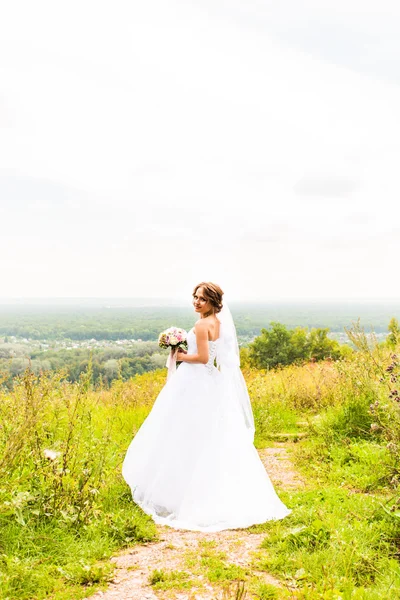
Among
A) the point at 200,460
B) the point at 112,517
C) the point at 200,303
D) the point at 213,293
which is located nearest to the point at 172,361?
the point at 200,303

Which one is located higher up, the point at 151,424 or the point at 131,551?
the point at 151,424

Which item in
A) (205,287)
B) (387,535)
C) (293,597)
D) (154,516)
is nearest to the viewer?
(293,597)

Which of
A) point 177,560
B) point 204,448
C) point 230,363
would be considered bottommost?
point 177,560

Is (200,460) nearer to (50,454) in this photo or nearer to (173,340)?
(173,340)

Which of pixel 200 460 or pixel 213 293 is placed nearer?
pixel 200 460

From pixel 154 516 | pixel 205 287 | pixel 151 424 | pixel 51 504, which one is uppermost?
pixel 205 287

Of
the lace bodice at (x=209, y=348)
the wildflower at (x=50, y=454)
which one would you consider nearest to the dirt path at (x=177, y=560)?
the wildflower at (x=50, y=454)

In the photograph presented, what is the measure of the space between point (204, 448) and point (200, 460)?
150 millimetres

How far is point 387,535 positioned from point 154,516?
2303mm

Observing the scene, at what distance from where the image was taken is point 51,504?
15.3 ft

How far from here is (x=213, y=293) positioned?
6129 mm

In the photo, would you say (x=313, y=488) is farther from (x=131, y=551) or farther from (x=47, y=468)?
(x=47, y=468)

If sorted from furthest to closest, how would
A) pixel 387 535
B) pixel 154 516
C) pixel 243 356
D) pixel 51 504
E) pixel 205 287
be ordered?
pixel 243 356 < pixel 205 287 < pixel 154 516 < pixel 51 504 < pixel 387 535

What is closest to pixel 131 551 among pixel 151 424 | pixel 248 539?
pixel 248 539
